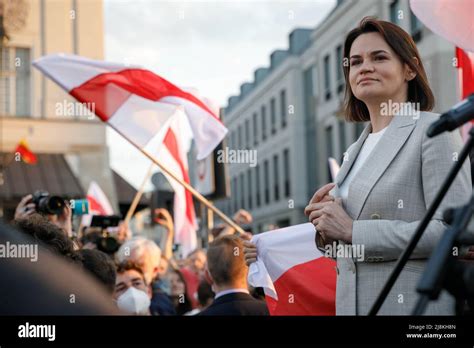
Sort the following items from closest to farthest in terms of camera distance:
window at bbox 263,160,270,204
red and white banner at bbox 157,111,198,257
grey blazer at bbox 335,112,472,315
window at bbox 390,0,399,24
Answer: grey blazer at bbox 335,112,472,315, red and white banner at bbox 157,111,198,257, window at bbox 390,0,399,24, window at bbox 263,160,270,204

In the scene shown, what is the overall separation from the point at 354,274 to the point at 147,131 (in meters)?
3.56

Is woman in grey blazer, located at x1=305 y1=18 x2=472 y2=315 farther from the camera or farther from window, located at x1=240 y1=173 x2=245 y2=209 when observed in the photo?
window, located at x1=240 y1=173 x2=245 y2=209

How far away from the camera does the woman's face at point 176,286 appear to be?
6.32 metres

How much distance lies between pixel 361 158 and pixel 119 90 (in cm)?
375

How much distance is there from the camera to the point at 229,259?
12.0 feet

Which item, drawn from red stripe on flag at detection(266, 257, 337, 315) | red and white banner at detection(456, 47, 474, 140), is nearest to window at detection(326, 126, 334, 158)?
red and white banner at detection(456, 47, 474, 140)

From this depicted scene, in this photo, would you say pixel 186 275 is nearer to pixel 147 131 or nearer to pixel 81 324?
pixel 147 131

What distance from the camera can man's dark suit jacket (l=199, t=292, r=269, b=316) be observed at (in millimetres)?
3152

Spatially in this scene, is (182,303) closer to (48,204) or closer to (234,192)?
(48,204)

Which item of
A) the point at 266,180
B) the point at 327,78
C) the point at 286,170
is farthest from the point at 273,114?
the point at 327,78

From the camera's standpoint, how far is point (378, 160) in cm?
216

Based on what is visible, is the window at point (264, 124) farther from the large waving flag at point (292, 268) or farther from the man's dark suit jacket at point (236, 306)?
the large waving flag at point (292, 268)

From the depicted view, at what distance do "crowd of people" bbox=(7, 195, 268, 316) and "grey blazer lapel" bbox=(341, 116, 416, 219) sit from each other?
69 cm

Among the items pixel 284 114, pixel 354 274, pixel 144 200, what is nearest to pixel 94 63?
pixel 354 274
